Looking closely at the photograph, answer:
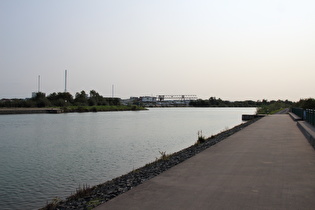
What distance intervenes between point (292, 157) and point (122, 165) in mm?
7270

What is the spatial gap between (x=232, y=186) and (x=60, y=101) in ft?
373

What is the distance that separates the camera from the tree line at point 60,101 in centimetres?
10266

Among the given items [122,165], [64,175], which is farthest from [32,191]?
[122,165]

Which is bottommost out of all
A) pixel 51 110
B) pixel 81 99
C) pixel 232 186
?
pixel 232 186

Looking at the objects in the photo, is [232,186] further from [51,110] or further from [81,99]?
[81,99]

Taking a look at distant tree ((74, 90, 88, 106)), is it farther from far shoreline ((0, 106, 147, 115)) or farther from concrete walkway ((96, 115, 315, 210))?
concrete walkway ((96, 115, 315, 210))

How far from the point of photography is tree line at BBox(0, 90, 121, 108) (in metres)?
103

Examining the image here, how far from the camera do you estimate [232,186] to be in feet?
23.6

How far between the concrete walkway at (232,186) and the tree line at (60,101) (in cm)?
9891

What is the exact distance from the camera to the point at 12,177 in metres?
12.7

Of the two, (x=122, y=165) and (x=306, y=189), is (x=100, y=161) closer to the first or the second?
(x=122, y=165)

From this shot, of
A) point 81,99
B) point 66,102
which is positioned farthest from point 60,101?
point 81,99

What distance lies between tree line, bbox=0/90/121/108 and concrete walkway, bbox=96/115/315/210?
98.9 metres

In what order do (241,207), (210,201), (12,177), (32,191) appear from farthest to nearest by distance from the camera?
1. (12,177)
2. (32,191)
3. (210,201)
4. (241,207)
